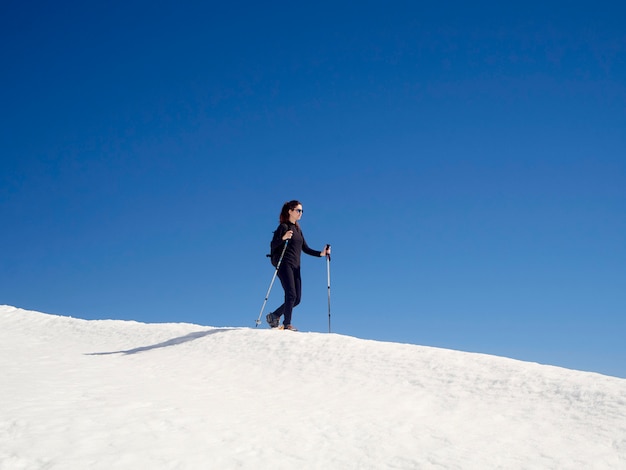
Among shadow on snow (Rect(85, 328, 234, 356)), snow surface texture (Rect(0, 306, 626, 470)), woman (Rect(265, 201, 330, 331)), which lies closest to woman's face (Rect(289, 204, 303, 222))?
woman (Rect(265, 201, 330, 331))

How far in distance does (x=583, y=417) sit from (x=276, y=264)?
7062 millimetres

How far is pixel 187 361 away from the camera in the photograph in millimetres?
9680

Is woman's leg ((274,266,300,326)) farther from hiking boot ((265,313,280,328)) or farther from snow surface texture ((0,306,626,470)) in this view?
snow surface texture ((0,306,626,470))

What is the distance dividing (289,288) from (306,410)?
4899 millimetres

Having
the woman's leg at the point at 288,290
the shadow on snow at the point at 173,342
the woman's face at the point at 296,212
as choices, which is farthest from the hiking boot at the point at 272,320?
the woman's face at the point at 296,212

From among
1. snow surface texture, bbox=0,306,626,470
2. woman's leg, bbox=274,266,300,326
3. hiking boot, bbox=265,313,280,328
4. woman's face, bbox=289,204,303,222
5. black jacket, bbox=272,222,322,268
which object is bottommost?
snow surface texture, bbox=0,306,626,470

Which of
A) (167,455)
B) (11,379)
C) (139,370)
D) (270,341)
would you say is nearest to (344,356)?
(270,341)

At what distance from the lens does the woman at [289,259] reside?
11383mm

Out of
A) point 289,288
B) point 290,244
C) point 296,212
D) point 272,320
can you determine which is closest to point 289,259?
point 290,244

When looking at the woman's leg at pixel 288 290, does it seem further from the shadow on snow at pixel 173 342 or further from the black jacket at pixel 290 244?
the shadow on snow at pixel 173 342

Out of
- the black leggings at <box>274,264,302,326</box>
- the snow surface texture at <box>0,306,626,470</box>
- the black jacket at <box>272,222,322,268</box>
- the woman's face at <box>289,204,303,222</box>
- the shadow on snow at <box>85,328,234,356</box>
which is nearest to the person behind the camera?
the snow surface texture at <box>0,306,626,470</box>

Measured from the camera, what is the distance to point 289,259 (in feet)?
37.9

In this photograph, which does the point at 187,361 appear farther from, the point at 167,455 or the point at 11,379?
the point at 167,455

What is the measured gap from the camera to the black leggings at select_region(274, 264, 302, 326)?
11.4 m
